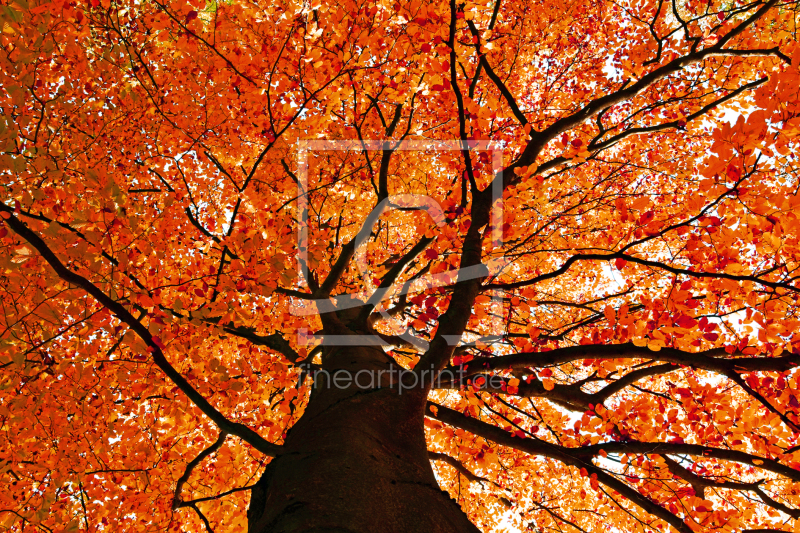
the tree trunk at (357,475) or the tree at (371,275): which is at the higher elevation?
the tree at (371,275)

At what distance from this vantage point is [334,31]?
483 cm

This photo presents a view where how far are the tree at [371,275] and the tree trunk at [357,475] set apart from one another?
0.01 metres

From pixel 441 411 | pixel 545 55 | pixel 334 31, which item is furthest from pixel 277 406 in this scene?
pixel 545 55

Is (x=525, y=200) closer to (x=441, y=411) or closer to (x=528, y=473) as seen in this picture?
(x=441, y=411)

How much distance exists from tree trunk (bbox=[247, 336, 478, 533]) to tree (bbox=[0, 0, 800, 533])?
0.01 meters

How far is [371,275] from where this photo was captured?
6207 mm

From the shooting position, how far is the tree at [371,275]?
2.36m

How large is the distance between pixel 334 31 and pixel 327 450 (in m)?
4.63

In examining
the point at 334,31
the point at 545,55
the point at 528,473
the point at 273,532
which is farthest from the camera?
the point at 545,55

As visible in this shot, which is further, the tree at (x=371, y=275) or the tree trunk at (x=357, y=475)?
the tree at (x=371, y=275)

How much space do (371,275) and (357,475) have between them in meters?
4.41

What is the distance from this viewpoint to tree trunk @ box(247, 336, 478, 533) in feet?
5.46

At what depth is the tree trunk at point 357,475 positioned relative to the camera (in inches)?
65.5

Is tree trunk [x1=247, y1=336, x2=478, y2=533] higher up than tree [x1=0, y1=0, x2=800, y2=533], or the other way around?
tree [x1=0, y1=0, x2=800, y2=533]
